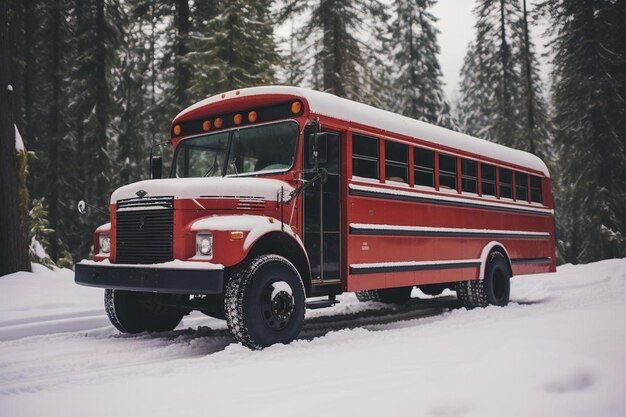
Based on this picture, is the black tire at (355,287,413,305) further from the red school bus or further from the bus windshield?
the bus windshield

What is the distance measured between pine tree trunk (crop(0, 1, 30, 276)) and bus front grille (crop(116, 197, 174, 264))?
170 inches

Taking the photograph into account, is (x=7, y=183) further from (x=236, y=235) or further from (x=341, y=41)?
(x=341, y=41)

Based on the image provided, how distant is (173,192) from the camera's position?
17.7 feet

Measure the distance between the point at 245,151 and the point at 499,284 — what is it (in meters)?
5.51

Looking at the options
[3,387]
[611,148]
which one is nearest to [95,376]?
[3,387]

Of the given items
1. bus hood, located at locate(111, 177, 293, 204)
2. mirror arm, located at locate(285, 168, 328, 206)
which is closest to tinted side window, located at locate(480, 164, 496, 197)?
mirror arm, located at locate(285, 168, 328, 206)

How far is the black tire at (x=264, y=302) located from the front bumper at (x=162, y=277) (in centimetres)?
32

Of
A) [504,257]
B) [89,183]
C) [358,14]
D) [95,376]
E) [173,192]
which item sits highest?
[358,14]

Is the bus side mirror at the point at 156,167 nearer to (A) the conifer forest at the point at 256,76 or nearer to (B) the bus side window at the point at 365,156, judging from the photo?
(B) the bus side window at the point at 365,156

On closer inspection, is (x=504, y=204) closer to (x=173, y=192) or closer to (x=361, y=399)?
(x=173, y=192)

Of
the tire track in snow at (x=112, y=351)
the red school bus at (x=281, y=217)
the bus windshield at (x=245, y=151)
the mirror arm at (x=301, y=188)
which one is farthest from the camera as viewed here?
the bus windshield at (x=245, y=151)

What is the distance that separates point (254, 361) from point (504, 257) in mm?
6354

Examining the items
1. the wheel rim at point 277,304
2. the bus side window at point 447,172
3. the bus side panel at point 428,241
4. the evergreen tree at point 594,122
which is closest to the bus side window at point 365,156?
the bus side panel at point 428,241

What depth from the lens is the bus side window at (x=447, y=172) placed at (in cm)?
837
